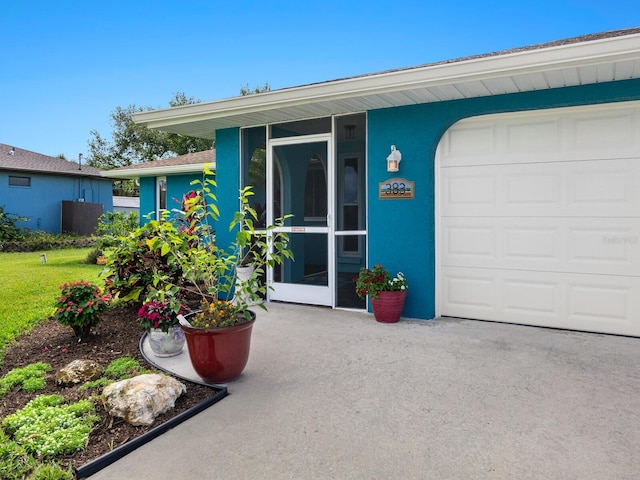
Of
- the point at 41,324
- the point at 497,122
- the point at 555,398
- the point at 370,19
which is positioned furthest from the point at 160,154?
the point at 555,398

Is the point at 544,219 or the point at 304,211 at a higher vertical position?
the point at 304,211

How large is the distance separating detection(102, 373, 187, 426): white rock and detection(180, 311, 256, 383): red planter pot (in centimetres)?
26

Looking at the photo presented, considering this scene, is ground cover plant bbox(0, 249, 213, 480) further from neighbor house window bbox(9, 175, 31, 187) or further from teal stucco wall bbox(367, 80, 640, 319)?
neighbor house window bbox(9, 175, 31, 187)

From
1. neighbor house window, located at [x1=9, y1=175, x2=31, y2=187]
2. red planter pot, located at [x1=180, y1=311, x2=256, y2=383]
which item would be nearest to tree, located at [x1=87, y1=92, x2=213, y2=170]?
neighbor house window, located at [x1=9, y1=175, x2=31, y2=187]

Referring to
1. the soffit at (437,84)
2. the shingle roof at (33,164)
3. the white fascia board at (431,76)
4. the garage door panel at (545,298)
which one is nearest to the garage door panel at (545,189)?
the garage door panel at (545,298)

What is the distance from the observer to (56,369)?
3.63 meters

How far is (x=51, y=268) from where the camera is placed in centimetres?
1016

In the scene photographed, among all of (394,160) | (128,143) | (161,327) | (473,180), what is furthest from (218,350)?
(128,143)

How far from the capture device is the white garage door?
168 inches

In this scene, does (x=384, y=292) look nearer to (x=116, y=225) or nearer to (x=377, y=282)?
(x=377, y=282)

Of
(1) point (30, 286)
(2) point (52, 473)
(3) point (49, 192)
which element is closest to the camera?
(2) point (52, 473)

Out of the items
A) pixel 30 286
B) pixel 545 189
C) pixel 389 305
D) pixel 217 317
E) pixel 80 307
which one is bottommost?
pixel 30 286

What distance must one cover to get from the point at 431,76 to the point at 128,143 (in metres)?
27.7

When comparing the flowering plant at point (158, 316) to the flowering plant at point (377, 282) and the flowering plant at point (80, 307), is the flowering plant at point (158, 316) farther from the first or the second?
the flowering plant at point (377, 282)
